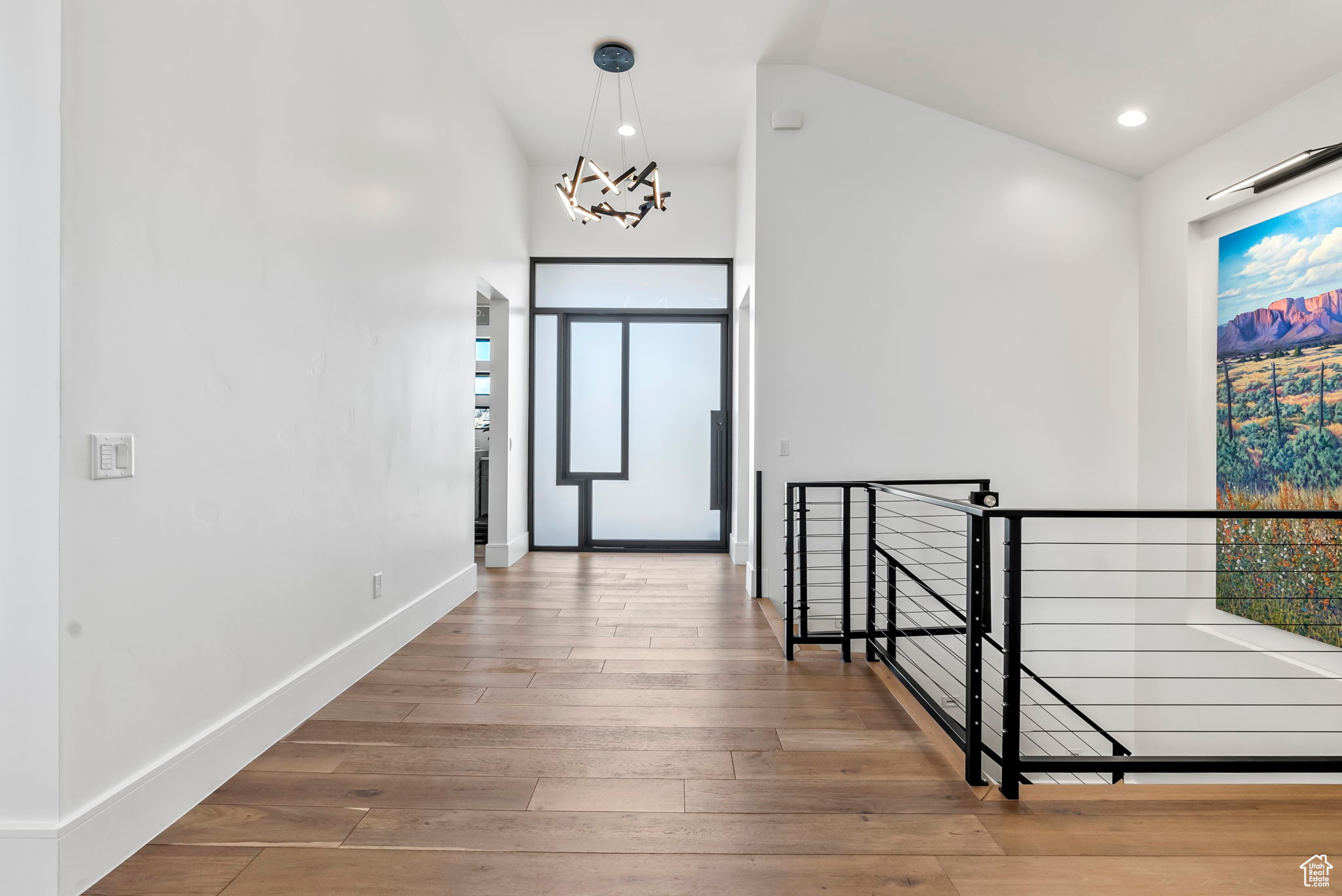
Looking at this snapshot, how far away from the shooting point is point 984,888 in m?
1.58

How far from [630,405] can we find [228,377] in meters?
4.32

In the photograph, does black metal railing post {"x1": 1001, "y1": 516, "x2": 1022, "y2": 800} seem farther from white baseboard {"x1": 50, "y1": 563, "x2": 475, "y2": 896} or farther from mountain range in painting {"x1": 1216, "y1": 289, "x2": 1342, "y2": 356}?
mountain range in painting {"x1": 1216, "y1": 289, "x2": 1342, "y2": 356}

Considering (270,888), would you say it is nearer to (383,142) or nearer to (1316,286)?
(383,142)

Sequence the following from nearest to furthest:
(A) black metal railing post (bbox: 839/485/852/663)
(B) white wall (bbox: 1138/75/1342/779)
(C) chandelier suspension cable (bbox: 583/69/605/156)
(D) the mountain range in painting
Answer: (A) black metal railing post (bbox: 839/485/852/663) → (D) the mountain range in painting → (B) white wall (bbox: 1138/75/1342/779) → (C) chandelier suspension cable (bbox: 583/69/605/156)

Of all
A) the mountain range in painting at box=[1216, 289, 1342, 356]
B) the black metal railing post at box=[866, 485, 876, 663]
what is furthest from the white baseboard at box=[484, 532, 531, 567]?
the mountain range in painting at box=[1216, 289, 1342, 356]

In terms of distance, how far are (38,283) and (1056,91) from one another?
14.6ft

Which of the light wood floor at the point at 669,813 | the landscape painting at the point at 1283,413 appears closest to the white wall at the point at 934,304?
the landscape painting at the point at 1283,413

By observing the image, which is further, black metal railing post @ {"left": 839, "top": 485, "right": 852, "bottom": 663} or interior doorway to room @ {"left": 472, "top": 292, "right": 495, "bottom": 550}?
interior doorway to room @ {"left": 472, "top": 292, "right": 495, "bottom": 550}

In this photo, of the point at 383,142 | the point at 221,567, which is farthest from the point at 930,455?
the point at 221,567

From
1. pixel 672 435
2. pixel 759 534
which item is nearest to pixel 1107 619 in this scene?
pixel 759 534

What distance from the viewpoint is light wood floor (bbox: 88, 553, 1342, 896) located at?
1.61m

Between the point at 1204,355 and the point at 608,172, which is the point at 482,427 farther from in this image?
the point at 1204,355

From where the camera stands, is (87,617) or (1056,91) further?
(1056,91)

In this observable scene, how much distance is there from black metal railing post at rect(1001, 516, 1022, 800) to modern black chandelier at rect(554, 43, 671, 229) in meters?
2.59
